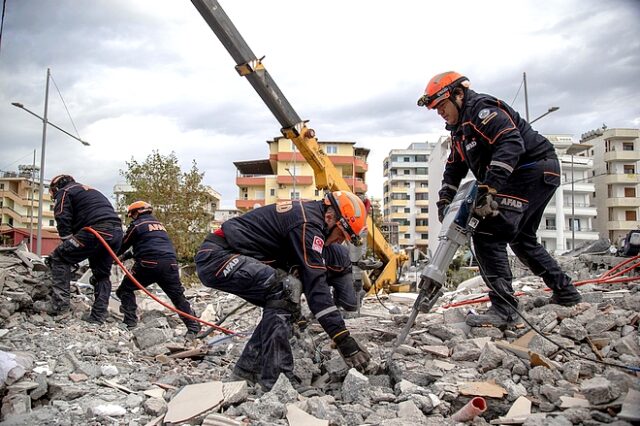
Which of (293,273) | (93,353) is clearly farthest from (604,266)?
(93,353)

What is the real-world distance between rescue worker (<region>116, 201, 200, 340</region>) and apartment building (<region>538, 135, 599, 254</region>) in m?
42.2

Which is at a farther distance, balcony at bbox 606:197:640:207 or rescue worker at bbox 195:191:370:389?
balcony at bbox 606:197:640:207

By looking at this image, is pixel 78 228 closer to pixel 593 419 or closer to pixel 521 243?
pixel 521 243

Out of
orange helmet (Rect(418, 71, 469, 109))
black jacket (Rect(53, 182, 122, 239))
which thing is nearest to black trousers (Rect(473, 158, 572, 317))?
orange helmet (Rect(418, 71, 469, 109))

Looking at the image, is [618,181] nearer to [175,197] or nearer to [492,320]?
[175,197]

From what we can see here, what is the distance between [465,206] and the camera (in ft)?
12.9

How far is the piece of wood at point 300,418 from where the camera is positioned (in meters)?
2.81

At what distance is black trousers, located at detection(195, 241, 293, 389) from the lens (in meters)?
3.72

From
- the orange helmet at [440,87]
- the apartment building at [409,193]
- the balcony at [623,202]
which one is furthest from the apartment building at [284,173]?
the orange helmet at [440,87]

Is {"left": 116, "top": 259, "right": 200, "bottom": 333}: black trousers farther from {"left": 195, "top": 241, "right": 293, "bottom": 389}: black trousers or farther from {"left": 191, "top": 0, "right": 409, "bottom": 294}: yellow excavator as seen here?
{"left": 191, "top": 0, "right": 409, "bottom": 294}: yellow excavator

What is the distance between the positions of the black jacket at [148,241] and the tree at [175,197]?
1313cm

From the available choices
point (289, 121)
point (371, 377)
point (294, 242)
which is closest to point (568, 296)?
point (371, 377)

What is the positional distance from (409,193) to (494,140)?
221ft

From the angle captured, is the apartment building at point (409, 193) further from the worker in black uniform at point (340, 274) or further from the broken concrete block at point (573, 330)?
the broken concrete block at point (573, 330)
